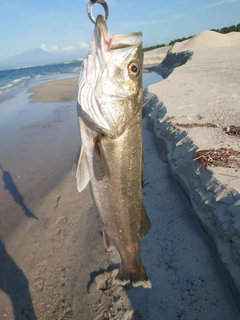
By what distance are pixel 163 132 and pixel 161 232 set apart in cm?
280

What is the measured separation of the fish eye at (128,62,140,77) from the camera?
7.10 ft

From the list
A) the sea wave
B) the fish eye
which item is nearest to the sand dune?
the sea wave

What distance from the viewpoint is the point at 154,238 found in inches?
163

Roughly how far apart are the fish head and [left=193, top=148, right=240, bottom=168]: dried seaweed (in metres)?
2.09

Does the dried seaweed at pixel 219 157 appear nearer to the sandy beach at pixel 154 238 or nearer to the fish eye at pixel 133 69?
the sandy beach at pixel 154 238

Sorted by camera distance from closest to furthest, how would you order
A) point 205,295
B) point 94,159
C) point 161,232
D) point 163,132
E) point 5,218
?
point 94,159 → point 205,295 → point 161,232 → point 5,218 → point 163,132

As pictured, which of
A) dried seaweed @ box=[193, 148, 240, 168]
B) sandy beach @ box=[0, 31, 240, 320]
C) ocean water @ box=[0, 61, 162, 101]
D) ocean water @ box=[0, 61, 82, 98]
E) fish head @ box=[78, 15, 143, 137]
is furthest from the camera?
ocean water @ box=[0, 61, 82, 98]

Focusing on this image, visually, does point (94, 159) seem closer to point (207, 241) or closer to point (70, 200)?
point (207, 241)

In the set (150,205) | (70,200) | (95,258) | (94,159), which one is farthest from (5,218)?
(94,159)

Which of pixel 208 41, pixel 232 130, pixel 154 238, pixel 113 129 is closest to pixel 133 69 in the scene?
pixel 113 129

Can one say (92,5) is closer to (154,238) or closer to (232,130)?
(154,238)

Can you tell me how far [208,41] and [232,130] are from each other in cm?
3834

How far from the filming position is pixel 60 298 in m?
3.77

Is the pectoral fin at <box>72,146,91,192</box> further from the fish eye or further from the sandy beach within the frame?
the sandy beach
